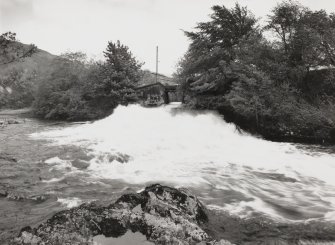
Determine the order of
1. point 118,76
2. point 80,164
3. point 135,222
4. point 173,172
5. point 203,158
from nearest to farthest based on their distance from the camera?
point 135,222, point 173,172, point 80,164, point 203,158, point 118,76

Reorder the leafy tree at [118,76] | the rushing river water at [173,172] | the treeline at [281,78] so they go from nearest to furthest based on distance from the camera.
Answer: the rushing river water at [173,172]
the treeline at [281,78]
the leafy tree at [118,76]

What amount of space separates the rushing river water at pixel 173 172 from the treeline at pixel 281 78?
185 centimetres

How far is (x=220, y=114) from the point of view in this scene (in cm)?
2192

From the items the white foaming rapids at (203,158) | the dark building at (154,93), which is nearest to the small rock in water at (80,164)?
the white foaming rapids at (203,158)

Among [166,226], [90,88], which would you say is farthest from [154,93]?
[166,226]

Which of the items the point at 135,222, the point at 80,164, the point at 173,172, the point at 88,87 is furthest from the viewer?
the point at 88,87

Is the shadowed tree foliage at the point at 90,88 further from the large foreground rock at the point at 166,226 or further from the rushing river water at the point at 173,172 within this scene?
the large foreground rock at the point at 166,226

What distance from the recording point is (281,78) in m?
19.5

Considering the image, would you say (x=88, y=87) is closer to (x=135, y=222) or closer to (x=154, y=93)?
(x=154, y=93)

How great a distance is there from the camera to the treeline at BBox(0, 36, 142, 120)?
109ft

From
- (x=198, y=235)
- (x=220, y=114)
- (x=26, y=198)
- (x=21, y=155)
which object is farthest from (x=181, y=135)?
(x=198, y=235)

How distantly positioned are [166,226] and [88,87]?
32202mm

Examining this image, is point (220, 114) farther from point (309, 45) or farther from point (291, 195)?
point (291, 195)

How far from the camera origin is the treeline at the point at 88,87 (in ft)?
109
